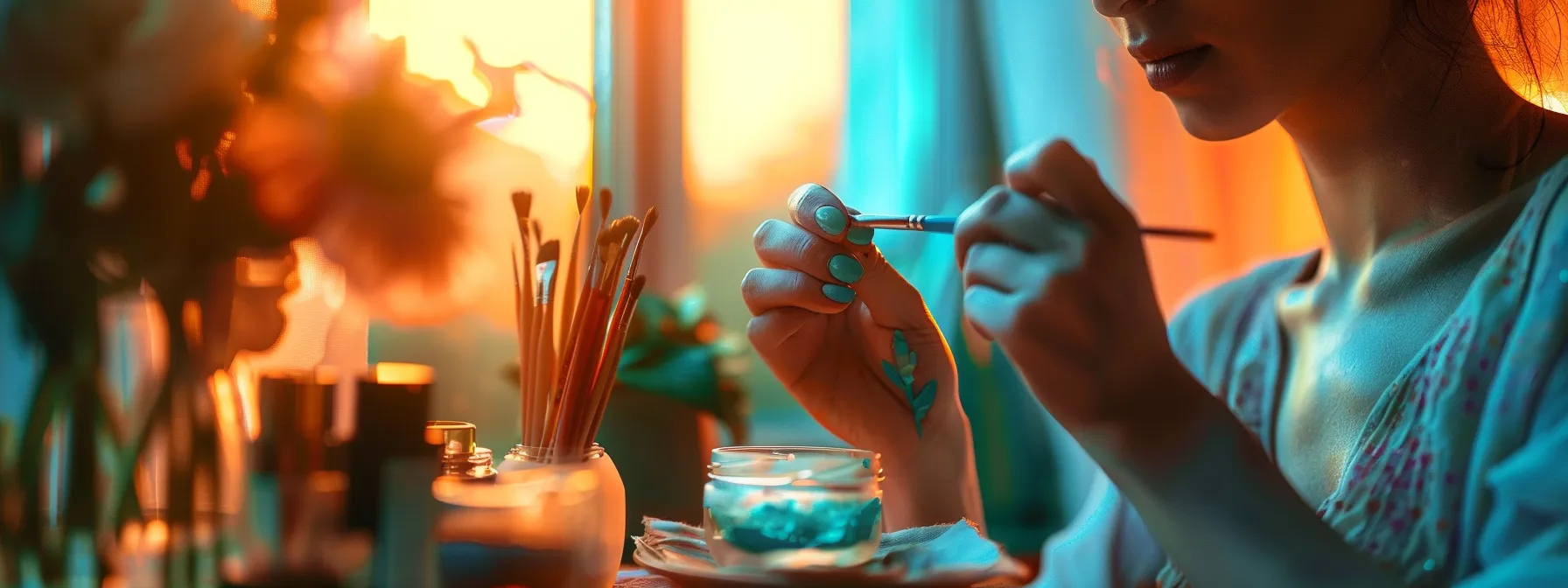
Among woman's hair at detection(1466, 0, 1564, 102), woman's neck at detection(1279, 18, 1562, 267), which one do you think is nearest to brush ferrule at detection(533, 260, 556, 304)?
woman's neck at detection(1279, 18, 1562, 267)

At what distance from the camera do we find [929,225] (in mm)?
600

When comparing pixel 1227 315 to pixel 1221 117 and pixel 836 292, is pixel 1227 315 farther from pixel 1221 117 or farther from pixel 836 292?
pixel 836 292

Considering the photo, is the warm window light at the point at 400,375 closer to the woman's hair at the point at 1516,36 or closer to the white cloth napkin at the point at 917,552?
the white cloth napkin at the point at 917,552

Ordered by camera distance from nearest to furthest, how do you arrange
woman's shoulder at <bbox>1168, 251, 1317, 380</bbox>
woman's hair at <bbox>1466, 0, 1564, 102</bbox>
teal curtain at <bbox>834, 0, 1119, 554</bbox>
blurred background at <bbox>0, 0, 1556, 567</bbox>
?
woman's hair at <bbox>1466, 0, 1564, 102</bbox> → woman's shoulder at <bbox>1168, 251, 1317, 380</bbox> → blurred background at <bbox>0, 0, 1556, 567</bbox> → teal curtain at <bbox>834, 0, 1119, 554</bbox>

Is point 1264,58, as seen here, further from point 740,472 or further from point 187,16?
point 187,16

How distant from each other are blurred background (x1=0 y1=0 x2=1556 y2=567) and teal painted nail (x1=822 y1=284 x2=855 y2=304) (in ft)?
1.77

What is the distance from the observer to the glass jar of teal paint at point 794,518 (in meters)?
0.49

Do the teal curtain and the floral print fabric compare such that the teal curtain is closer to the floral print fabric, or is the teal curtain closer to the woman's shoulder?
the woman's shoulder

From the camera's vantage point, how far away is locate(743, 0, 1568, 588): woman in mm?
482

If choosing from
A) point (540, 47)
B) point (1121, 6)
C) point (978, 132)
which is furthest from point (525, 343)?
point (978, 132)

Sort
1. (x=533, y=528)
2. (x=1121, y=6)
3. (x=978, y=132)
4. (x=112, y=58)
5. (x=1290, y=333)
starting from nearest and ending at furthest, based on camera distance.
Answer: (x=112, y=58)
(x=533, y=528)
(x=1121, y=6)
(x=1290, y=333)
(x=978, y=132)

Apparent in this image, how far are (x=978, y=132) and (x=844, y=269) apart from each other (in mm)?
1181

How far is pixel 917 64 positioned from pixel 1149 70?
1045mm

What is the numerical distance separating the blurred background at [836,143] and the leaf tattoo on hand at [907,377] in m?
0.49
